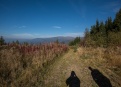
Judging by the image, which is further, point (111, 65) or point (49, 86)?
point (111, 65)

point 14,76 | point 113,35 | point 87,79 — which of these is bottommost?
point 87,79

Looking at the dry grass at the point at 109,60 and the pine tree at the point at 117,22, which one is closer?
the dry grass at the point at 109,60

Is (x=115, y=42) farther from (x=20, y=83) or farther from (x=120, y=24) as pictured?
(x=120, y=24)

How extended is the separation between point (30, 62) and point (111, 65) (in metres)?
6.74

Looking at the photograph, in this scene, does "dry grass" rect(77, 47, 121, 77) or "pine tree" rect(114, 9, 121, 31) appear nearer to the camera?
"dry grass" rect(77, 47, 121, 77)

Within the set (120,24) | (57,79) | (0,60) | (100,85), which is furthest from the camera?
(120,24)

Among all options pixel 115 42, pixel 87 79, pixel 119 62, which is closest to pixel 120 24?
pixel 115 42

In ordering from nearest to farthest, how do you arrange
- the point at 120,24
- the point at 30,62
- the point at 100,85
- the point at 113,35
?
the point at 100,85 → the point at 30,62 → the point at 113,35 → the point at 120,24

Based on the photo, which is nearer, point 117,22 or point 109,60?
point 109,60

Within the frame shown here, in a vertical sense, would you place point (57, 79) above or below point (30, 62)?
below

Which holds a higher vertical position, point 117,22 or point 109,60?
point 117,22

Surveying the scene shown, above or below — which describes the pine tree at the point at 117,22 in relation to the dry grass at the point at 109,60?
above

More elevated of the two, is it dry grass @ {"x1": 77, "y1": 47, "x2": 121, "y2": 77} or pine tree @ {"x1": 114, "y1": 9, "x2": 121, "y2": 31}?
pine tree @ {"x1": 114, "y1": 9, "x2": 121, "y2": 31}

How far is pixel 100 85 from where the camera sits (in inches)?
247
